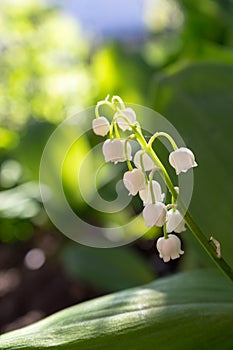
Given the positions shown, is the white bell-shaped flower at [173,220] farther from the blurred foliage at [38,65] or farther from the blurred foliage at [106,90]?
the blurred foliage at [38,65]

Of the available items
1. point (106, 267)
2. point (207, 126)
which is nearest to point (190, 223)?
point (207, 126)

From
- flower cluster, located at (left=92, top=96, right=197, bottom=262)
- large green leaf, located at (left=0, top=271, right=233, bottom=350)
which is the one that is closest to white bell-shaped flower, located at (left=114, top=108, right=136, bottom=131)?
flower cluster, located at (left=92, top=96, right=197, bottom=262)

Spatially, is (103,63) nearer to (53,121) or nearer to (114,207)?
(53,121)

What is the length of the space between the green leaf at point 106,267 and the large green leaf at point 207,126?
25 centimetres

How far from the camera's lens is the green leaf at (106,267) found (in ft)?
2.16

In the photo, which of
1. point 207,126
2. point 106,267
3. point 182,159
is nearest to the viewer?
point 182,159

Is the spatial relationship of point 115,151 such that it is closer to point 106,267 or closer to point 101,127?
point 101,127

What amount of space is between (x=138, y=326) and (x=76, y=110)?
57cm

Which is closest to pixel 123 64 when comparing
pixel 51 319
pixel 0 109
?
pixel 0 109

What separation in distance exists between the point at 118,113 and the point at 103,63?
60 centimetres

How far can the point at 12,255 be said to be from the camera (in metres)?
0.85

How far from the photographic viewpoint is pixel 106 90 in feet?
2.69

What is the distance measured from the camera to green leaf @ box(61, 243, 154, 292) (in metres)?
0.66

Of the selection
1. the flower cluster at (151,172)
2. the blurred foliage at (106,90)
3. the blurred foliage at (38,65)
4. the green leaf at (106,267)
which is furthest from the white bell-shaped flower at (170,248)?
the blurred foliage at (38,65)
